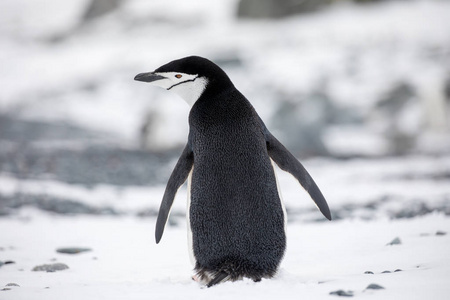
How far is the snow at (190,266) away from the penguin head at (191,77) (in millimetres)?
737

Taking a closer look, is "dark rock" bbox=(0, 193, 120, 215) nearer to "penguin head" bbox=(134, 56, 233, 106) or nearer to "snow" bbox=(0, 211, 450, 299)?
"snow" bbox=(0, 211, 450, 299)

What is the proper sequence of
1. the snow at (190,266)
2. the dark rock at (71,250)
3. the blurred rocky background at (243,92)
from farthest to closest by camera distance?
the blurred rocky background at (243,92), the dark rock at (71,250), the snow at (190,266)

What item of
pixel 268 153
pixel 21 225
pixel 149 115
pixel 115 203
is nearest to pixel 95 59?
pixel 149 115

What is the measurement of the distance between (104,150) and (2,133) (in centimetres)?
314

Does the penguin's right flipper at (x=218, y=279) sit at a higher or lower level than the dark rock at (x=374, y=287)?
lower

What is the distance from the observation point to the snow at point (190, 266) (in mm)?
1827

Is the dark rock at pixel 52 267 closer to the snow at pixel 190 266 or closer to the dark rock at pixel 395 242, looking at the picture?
the snow at pixel 190 266

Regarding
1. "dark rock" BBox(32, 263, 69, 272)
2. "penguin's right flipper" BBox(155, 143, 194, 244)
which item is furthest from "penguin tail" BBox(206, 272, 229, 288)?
"dark rock" BBox(32, 263, 69, 272)

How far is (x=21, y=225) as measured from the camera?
12.3 feet

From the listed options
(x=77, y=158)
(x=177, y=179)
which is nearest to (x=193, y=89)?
(x=177, y=179)

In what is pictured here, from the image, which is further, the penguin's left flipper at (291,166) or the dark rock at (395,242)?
the dark rock at (395,242)

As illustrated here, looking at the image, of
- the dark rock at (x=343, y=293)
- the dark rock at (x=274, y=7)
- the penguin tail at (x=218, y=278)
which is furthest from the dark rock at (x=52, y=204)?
the dark rock at (x=274, y=7)

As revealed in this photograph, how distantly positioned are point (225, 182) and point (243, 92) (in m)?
9.01

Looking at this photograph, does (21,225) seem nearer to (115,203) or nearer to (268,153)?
(115,203)
